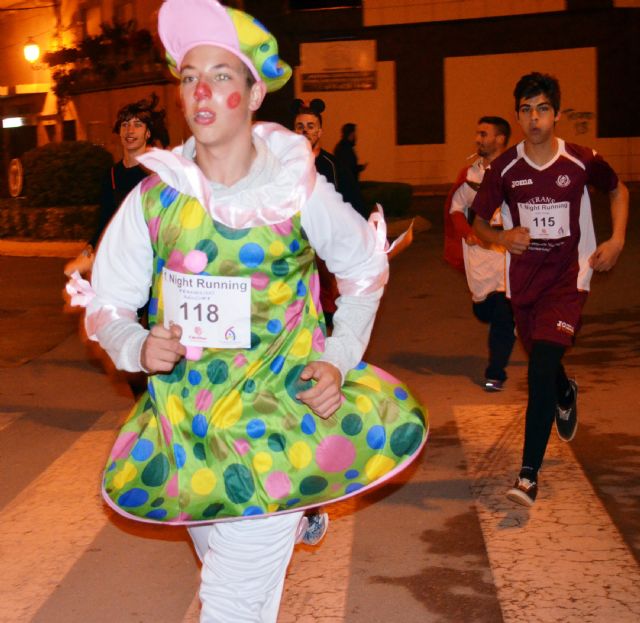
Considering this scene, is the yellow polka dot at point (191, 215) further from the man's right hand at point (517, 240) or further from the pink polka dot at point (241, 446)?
the man's right hand at point (517, 240)

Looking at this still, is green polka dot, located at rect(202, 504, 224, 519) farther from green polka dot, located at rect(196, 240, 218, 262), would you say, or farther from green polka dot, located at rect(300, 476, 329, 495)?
green polka dot, located at rect(196, 240, 218, 262)

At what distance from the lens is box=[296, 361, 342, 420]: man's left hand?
321cm

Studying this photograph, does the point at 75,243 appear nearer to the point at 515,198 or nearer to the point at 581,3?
the point at 515,198

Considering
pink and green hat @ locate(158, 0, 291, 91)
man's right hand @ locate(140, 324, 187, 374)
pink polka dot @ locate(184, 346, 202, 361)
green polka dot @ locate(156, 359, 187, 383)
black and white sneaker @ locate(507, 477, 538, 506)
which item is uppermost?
pink and green hat @ locate(158, 0, 291, 91)

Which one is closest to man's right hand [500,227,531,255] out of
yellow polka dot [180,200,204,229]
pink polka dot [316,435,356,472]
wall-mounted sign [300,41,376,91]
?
pink polka dot [316,435,356,472]

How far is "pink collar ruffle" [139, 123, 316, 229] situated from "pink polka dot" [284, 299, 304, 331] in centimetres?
24

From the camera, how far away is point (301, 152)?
3549 millimetres

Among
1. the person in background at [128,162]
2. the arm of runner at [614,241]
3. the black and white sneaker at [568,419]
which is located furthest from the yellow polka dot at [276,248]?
the person in background at [128,162]

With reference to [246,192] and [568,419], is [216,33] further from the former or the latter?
[568,419]

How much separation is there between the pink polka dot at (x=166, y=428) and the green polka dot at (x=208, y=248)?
46 cm

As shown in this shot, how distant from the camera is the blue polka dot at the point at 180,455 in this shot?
3.30m

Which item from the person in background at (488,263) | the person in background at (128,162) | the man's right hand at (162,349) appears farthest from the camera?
the person in background at (488,263)

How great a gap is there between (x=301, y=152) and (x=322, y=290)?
4133mm

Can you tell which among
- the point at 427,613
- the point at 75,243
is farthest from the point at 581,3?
the point at 427,613
